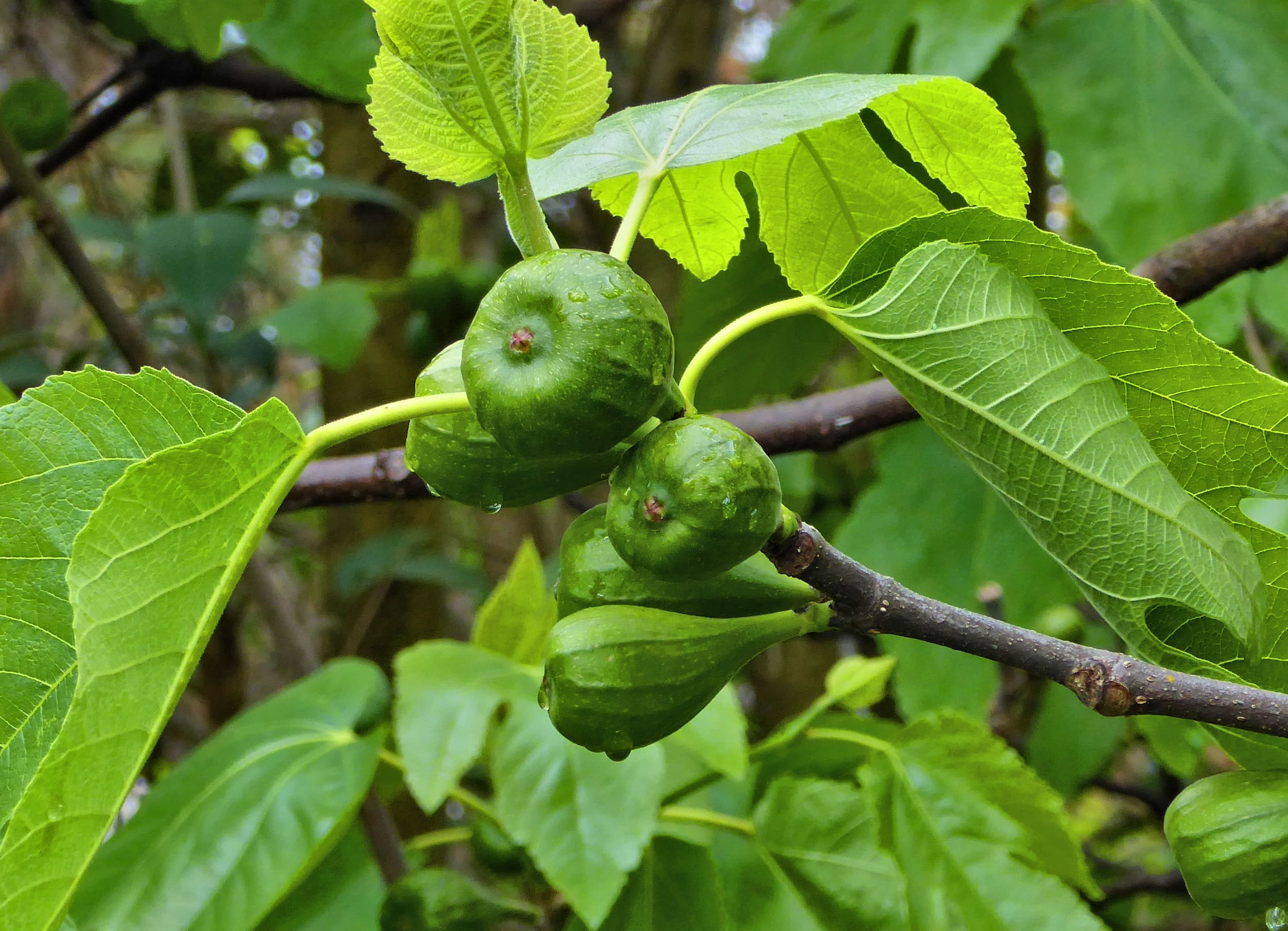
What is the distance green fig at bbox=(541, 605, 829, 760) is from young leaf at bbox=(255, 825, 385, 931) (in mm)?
798

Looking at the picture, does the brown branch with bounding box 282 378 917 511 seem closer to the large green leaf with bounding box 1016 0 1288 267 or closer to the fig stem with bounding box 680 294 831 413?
the large green leaf with bounding box 1016 0 1288 267

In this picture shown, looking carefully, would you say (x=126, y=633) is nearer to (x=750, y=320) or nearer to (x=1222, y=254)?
(x=750, y=320)

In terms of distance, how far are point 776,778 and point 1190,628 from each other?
0.63 meters

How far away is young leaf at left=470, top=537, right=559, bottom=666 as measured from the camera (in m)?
1.43

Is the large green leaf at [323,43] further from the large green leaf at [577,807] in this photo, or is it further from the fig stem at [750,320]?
the fig stem at [750,320]

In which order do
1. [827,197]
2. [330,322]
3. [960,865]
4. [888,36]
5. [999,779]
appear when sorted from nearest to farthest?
[827,197] < [960,865] < [999,779] < [888,36] < [330,322]

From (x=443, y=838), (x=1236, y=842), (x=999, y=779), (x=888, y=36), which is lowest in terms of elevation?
(x=443, y=838)

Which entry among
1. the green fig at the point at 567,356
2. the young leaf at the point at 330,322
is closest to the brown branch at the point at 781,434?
the green fig at the point at 567,356

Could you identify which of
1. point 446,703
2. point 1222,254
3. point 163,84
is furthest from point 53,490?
point 163,84

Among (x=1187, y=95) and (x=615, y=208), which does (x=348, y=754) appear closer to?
(x=615, y=208)

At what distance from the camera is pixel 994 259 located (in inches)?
24.3

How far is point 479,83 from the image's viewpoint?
64 centimetres

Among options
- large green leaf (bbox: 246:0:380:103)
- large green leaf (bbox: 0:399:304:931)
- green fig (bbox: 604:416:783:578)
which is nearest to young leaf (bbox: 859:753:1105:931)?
green fig (bbox: 604:416:783:578)

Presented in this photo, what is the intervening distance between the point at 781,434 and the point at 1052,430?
80 cm
